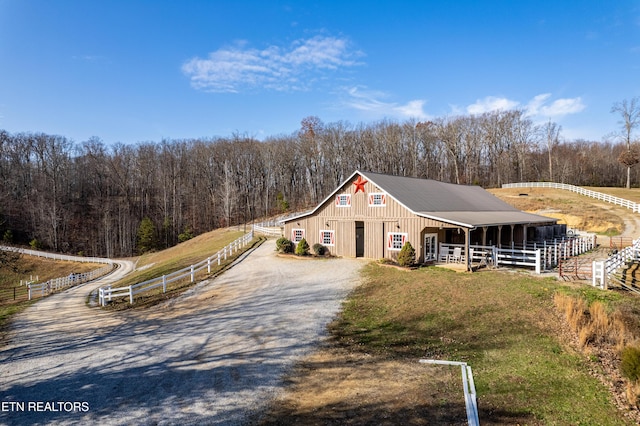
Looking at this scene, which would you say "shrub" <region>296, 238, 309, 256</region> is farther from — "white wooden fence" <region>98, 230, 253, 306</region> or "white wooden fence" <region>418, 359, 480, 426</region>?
"white wooden fence" <region>418, 359, 480, 426</region>

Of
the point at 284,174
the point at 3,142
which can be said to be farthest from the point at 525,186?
the point at 3,142

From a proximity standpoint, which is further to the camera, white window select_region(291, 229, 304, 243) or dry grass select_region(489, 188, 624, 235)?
dry grass select_region(489, 188, 624, 235)

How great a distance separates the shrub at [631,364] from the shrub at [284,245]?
2066cm

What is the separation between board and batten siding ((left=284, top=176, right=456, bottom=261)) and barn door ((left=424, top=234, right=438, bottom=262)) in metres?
0.39

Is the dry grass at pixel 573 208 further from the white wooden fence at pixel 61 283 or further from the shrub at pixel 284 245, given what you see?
the white wooden fence at pixel 61 283

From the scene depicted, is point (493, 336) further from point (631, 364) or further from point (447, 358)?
point (631, 364)

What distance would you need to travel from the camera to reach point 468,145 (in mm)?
69562

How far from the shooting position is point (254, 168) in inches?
2830

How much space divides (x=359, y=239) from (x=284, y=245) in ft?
18.2

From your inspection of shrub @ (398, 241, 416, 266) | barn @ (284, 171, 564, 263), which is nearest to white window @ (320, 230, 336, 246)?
barn @ (284, 171, 564, 263)

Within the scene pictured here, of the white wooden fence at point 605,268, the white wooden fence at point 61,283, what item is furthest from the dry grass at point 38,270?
the white wooden fence at point 605,268

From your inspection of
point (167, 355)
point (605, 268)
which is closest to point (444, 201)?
point (605, 268)

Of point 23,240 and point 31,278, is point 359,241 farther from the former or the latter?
point 23,240

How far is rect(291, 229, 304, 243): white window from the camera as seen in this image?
92.1 ft
